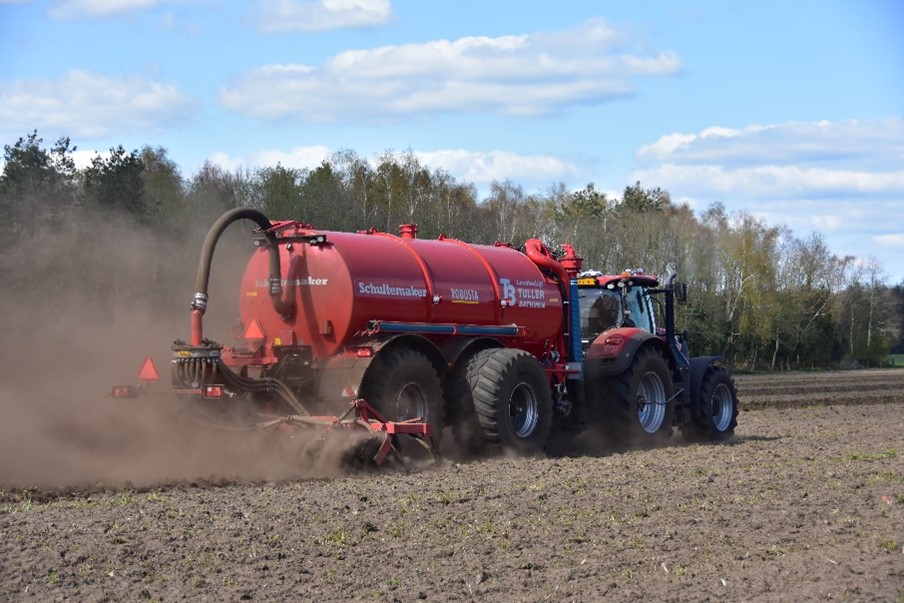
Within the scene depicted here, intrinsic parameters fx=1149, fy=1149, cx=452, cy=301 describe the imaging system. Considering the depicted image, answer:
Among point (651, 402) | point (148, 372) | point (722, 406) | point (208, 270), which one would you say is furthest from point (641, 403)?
point (148, 372)

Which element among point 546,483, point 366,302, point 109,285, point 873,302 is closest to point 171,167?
point 109,285

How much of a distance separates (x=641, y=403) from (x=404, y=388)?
4.78 meters

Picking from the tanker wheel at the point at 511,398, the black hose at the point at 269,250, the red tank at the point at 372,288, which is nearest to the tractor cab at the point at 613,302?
the red tank at the point at 372,288

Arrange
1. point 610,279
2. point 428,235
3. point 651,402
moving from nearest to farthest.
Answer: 1. point 651,402
2. point 610,279
3. point 428,235

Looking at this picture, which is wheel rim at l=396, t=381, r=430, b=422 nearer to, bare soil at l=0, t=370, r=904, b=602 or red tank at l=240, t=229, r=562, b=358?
bare soil at l=0, t=370, r=904, b=602

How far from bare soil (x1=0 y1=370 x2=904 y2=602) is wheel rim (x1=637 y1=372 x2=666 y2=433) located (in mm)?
2403

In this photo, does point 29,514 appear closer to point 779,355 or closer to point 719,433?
point 719,433

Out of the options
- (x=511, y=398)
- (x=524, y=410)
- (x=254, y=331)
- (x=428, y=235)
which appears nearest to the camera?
(x=254, y=331)

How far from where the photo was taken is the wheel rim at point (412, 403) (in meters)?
13.3

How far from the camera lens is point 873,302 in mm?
79000

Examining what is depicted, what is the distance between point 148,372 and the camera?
43.0 ft

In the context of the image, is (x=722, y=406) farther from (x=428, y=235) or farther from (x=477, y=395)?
(x=428, y=235)

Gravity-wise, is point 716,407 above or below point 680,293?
below

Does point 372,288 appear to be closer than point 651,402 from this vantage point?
Yes
